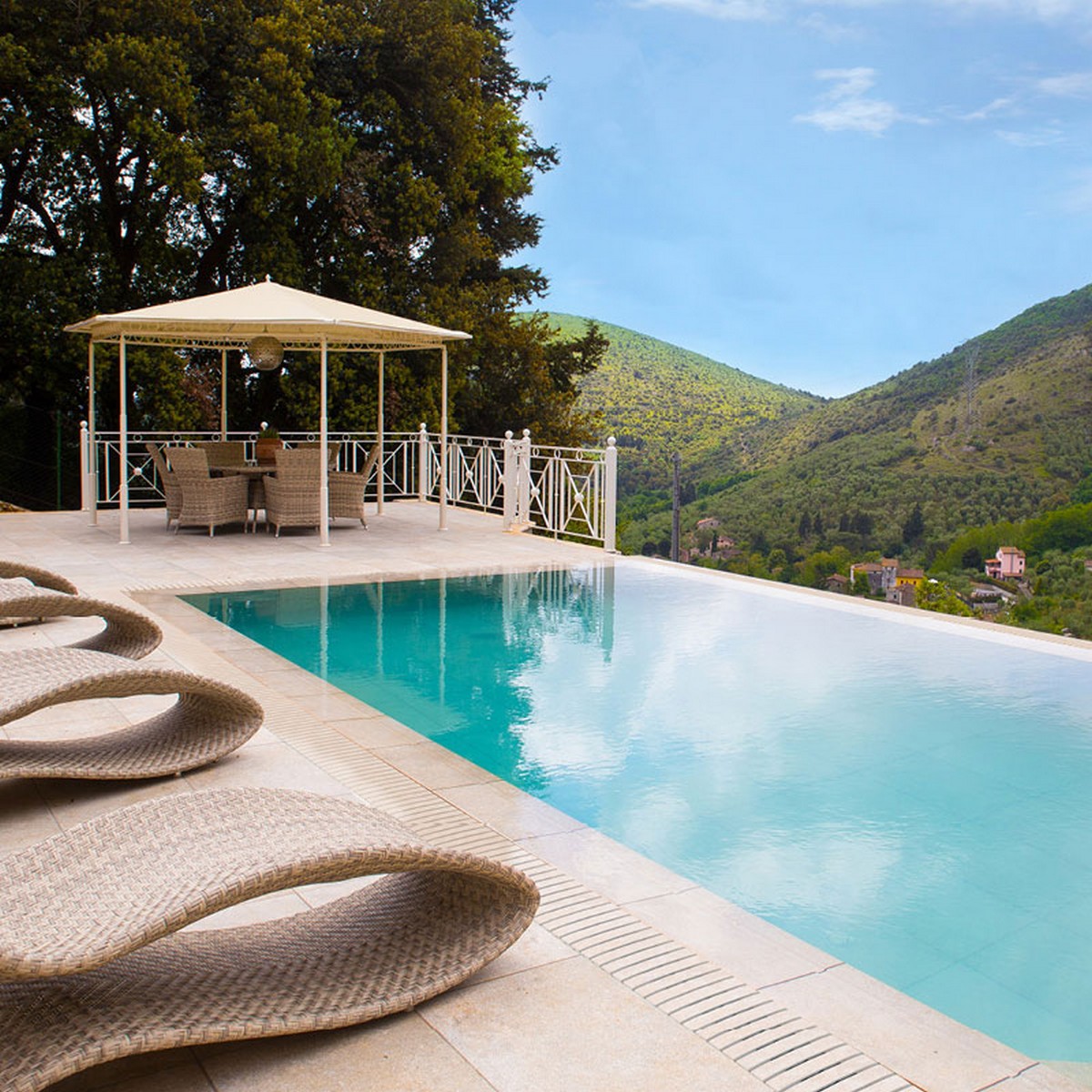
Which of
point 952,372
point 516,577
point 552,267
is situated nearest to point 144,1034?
point 516,577

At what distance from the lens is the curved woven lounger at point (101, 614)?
5203mm

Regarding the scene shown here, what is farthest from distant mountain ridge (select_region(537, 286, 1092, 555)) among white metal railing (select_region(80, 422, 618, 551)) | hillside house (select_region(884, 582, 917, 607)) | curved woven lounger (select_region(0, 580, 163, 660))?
curved woven lounger (select_region(0, 580, 163, 660))

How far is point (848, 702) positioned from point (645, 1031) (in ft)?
12.1

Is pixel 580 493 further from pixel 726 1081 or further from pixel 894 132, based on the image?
pixel 894 132

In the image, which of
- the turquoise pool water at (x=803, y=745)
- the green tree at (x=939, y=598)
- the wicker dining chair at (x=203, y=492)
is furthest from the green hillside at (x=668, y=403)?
the turquoise pool water at (x=803, y=745)

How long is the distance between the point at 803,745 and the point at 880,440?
101 feet

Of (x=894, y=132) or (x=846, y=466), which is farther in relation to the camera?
(x=894, y=132)

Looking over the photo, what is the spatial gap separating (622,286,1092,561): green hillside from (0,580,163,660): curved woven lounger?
22958 millimetres

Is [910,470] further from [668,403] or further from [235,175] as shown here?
[235,175]

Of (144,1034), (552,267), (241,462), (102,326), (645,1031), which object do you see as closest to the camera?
(144,1034)

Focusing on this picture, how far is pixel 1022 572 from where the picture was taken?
2489 cm

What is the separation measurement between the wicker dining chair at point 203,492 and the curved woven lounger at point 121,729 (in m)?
7.40

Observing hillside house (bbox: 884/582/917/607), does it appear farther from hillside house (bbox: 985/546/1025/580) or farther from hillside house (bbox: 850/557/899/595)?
hillside house (bbox: 985/546/1025/580)

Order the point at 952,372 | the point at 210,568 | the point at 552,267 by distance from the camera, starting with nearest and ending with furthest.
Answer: the point at 210,568 → the point at 952,372 → the point at 552,267
